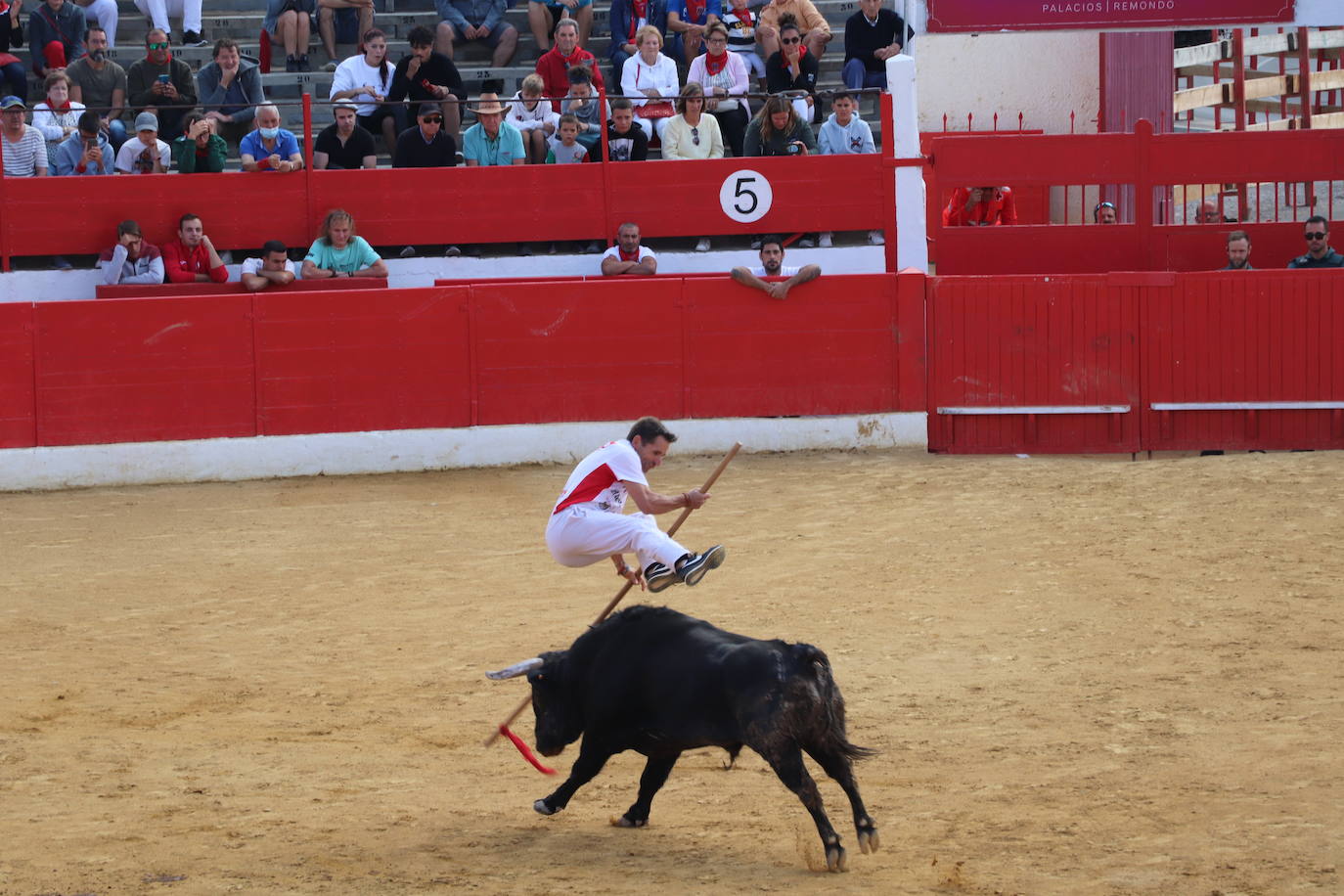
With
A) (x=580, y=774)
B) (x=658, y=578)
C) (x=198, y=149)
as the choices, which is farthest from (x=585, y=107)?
(x=580, y=774)

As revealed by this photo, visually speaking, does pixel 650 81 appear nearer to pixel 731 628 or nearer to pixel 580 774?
pixel 731 628

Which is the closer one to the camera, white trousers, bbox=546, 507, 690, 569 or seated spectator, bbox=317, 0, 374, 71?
white trousers, bbox=546, 507, 690, 569

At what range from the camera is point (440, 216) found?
1580cm

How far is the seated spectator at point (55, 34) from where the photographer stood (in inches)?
674

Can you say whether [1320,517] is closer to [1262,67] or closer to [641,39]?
[641,39]

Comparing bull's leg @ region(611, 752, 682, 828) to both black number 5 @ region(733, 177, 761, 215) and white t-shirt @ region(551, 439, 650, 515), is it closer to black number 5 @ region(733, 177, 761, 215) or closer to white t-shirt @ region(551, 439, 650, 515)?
white t-shirt @ region(551, 439, 650, 515)

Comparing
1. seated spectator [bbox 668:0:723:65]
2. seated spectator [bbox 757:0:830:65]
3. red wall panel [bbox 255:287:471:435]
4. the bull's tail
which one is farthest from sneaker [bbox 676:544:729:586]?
seated spectator [bbox 757:0:830:65]

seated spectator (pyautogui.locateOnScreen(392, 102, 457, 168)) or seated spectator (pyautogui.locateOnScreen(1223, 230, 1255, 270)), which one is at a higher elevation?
seated spectator (pyautogui.locateOnScreen(392, 102, 457, 168))

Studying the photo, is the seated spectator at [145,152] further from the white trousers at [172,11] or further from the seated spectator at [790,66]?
the seated spectator at [790,66]

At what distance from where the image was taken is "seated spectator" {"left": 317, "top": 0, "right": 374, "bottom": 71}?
59.5 ft

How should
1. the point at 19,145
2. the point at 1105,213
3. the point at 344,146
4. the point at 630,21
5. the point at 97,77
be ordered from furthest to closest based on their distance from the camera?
1. the point at 630,21
2. the point at 1105,213
3. the point at 97,77
4. the point at 344,146
5. the point at 19,145

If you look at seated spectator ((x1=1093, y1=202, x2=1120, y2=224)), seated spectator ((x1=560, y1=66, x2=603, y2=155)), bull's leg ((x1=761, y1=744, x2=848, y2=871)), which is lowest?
bull's leg ((x1=761, y1=744, x2=848, y2=871))

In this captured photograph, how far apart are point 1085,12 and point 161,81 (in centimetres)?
857

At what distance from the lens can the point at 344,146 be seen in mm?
15758
